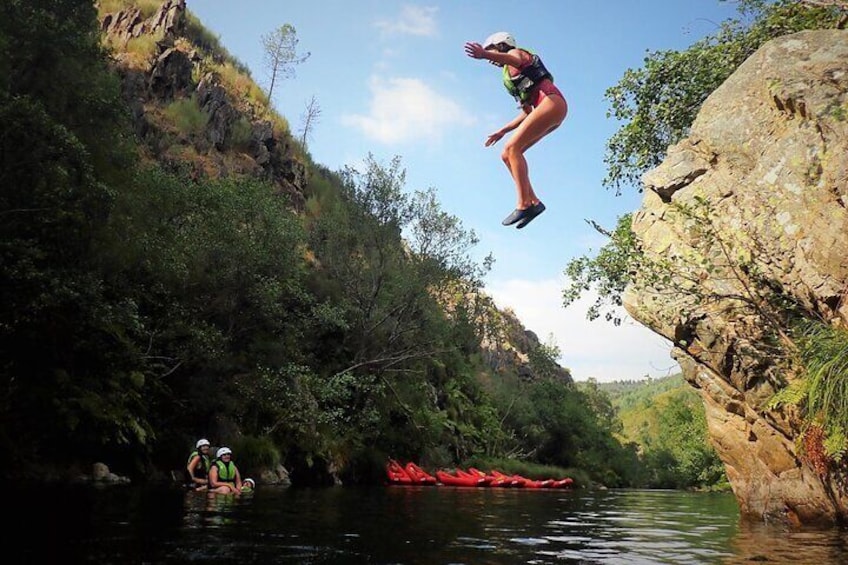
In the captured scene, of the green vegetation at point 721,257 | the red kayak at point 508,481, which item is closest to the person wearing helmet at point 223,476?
the green vegetation at point 721,257

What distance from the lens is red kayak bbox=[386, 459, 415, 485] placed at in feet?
95.0

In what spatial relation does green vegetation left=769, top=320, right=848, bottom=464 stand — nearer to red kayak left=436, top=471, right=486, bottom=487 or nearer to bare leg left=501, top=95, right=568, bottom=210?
bare leg left=501, top=95, right=568, bottom=210

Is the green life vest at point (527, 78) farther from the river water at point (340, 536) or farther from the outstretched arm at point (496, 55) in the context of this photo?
the river water at point (340, 536)

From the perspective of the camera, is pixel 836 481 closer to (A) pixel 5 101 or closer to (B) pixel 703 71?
(B) pixel 703 71

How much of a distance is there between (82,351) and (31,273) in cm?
384

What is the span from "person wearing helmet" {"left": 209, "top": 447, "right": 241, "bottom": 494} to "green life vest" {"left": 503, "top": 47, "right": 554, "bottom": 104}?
12881mm

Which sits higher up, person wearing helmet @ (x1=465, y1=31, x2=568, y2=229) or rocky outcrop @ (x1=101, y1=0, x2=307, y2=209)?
rocky outcrop @ (x1=101, y1=0, x2=307, y2=209)

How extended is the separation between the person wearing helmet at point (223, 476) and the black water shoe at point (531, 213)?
12.1 meters

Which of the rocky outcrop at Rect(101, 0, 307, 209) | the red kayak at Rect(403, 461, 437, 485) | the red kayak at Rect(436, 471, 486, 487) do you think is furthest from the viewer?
the rocky outcrop at Rect(101, 0, 307, 209)

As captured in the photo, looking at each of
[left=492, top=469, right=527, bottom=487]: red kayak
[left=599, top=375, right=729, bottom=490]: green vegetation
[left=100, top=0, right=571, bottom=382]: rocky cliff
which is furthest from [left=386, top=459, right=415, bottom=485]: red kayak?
[left=599, top=375, right=729, bottom=490]: green vegetation

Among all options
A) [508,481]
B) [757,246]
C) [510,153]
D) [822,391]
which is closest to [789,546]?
[822,391]

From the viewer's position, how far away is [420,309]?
3250cm

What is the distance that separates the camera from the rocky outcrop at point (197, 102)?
42.8 metres

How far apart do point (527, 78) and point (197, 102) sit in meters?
46.5
